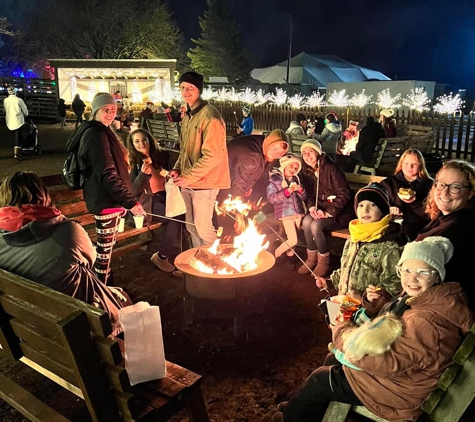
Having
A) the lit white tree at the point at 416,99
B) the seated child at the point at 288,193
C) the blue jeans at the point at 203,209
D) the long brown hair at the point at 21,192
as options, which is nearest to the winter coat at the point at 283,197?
the seated child at the point at 288,193

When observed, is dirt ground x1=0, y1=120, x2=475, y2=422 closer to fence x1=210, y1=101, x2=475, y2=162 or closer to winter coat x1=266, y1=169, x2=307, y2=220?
winter coat x1=266, y1=169, x2=307, y2=220

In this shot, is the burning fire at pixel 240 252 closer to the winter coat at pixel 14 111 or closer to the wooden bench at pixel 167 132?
the wooden bench at pixel 167 132

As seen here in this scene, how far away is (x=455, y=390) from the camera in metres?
2.29

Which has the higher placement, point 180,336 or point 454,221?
point 454,221

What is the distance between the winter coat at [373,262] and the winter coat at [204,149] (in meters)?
1.89

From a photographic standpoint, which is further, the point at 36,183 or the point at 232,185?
the point at 232,185

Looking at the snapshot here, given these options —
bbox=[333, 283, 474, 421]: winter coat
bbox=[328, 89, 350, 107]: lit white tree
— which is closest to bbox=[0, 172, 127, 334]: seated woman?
bbox=[333, 283, 474, 421]: winter coat

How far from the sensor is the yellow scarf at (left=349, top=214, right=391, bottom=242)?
Result: 3.89 metres

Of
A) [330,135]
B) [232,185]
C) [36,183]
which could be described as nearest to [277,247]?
[232,185]

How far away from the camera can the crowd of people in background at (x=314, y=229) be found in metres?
2.34

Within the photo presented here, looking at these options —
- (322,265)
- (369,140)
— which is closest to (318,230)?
(322,265)

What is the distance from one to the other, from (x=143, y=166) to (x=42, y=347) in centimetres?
389

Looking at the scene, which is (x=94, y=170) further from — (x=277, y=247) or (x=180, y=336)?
(x=277, y=247)

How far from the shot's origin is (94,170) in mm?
4488
